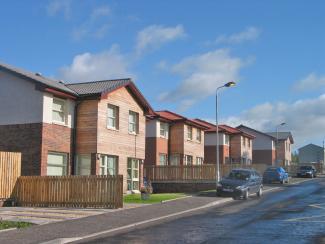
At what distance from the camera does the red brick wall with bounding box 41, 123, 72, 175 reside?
82.5 ft

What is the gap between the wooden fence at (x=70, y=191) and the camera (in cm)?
2108

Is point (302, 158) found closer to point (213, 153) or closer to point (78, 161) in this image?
point (213, 153)

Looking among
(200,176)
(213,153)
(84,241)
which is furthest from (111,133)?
(213,153)

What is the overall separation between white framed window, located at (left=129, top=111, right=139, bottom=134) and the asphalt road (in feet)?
40.4

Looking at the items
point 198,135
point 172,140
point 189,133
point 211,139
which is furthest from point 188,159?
point 211,139

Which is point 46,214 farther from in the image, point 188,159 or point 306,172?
point 306,172

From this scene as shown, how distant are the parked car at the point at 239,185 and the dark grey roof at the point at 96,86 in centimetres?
793

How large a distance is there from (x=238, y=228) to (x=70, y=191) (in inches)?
372

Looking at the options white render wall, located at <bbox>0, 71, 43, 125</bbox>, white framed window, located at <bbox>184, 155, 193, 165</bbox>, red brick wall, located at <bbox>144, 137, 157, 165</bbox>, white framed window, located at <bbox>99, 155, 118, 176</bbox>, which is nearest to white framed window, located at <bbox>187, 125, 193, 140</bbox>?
white framed window, located at <bbox>184, 155, 193, 165</bbox>

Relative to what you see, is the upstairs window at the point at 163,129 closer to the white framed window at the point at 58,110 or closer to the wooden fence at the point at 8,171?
the white framed window at the point at 58,110

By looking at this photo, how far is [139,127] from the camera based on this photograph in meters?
32.4

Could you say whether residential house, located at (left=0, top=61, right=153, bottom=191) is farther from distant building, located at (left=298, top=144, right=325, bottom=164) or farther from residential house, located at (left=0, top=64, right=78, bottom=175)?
distant building, located at (left=298, top=144, right=325, bottom=164)

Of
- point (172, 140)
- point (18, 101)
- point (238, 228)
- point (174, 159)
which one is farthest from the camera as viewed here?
point (174, 159)

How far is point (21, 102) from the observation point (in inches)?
1023
